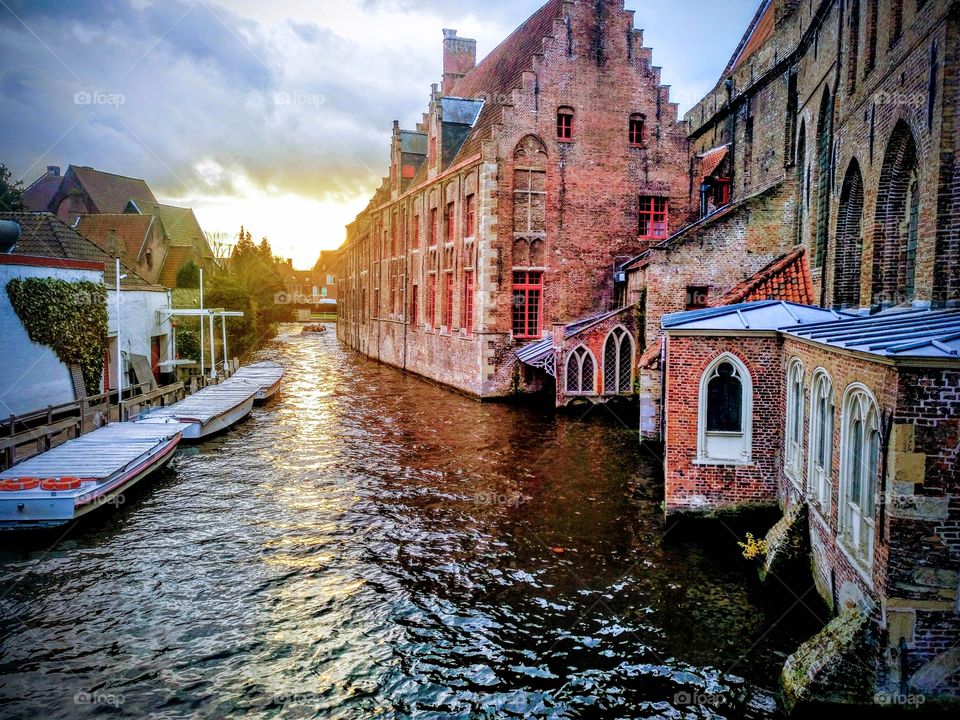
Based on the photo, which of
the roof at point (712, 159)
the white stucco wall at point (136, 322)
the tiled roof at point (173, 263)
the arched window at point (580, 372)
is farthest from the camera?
the tiled roof at point (173, 263)

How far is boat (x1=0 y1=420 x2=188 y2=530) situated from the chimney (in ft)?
108

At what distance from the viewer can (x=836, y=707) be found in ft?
20.8

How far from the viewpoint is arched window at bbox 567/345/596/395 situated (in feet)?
72.8

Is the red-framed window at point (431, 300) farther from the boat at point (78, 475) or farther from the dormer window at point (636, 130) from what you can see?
the boat at point (78, 475)

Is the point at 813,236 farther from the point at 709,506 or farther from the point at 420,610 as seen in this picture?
the point at 420,610

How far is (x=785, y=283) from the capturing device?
667 inches

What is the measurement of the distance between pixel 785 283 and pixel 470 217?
12587 millimetres

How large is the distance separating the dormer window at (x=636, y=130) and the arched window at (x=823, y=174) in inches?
394

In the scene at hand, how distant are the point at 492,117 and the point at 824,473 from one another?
21691 mm

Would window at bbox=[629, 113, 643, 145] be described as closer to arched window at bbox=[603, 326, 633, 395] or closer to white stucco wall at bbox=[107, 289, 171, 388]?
arched window at bbox=[603, 326, 633, 395]

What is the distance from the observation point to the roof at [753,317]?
1111cm

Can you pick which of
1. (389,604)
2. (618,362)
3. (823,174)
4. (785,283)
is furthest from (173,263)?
(389,604)

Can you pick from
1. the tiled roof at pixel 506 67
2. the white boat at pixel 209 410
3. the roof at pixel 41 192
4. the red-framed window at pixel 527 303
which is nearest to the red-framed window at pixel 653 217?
the red-framed window at pixel 527 303

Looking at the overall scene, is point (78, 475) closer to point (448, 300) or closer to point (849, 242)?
point (849, 242)
